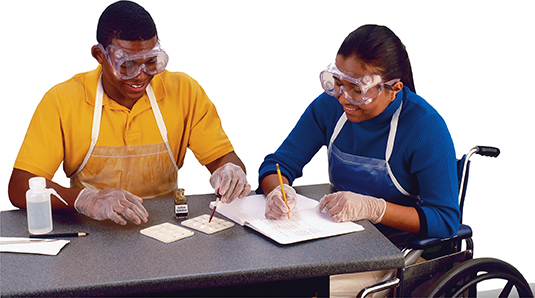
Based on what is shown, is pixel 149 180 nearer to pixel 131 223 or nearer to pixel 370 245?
pixel 131 223

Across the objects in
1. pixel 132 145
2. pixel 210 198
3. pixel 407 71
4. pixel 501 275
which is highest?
pixel 407 71

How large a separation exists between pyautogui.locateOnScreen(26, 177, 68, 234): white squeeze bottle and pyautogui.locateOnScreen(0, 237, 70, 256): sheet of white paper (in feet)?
0.21

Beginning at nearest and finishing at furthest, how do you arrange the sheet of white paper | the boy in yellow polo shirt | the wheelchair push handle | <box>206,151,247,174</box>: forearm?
the sheet of white paper < the boy in yellow polo shirt < the wheelchair push handle < <box>206,151,247,174</box>: forearm

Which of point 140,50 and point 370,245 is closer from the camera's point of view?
point 370,245

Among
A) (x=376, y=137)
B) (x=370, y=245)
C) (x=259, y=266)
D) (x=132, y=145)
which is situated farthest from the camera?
(x=132, y=145)

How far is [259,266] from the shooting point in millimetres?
1465

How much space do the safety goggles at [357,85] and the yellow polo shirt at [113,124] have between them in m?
0.69

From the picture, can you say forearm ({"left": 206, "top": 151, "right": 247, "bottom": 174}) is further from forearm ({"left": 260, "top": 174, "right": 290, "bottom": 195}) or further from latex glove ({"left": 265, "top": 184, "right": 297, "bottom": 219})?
latex glove ({"left": 265, "top": 184, "right": 297, "bottom": 219})

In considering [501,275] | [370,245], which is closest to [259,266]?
[370,245]

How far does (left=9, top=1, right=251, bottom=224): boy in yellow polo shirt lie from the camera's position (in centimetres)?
198

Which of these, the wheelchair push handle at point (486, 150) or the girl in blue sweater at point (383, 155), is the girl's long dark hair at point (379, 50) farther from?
the wheelchair push handle at point (486, 150)

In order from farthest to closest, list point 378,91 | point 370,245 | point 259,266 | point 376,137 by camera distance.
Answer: point 376,137 → point 378,91 → point 370,245 → point 259,266

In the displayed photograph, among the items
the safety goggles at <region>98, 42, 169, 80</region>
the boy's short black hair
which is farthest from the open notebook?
the boy's short black hair

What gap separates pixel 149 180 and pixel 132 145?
211 mm
